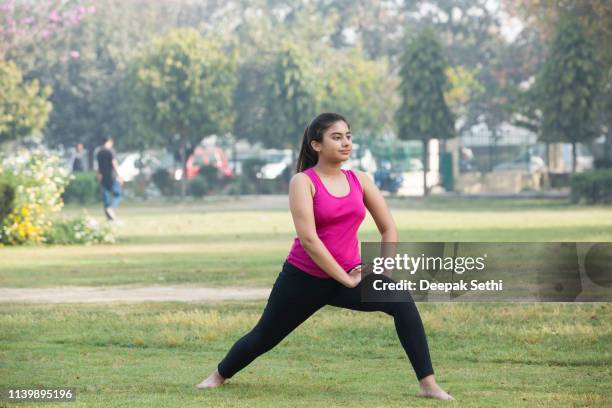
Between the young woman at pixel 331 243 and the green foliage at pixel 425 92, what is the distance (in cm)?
3978

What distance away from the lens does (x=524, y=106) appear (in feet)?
158

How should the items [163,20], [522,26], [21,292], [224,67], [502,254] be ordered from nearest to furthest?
[21,292] < [502,254] < [224,67] < [522,26] < [163,20]

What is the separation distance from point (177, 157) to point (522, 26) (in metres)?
19.5

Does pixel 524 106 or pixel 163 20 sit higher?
pixel 163 20

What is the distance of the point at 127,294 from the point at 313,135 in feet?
25.5

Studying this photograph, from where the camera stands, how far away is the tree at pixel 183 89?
50938 mm

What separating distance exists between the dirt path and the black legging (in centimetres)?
634

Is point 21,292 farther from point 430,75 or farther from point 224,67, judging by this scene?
point 224,67

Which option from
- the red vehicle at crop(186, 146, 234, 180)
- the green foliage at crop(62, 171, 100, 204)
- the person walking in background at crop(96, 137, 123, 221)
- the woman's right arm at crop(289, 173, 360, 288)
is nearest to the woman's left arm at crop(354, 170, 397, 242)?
the woman's right arm at crop(289, 173, 360, 288)

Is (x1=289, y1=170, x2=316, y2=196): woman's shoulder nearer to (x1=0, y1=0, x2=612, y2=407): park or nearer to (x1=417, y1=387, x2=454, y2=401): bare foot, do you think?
(x1=0, y1=0, x2=612, y2=407): park

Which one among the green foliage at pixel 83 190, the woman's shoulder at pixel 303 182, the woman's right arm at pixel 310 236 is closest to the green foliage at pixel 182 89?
the green foliage at pixel 83 190

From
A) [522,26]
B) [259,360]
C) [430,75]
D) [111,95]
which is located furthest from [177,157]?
[259,360]

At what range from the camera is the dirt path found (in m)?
14.7

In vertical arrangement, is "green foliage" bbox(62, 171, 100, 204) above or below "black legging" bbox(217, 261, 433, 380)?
below
